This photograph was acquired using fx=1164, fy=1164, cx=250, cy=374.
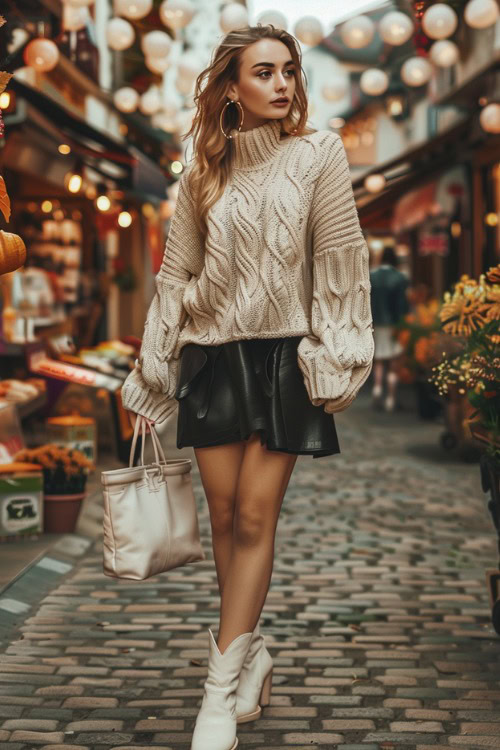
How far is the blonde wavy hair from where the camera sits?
12.4 ft

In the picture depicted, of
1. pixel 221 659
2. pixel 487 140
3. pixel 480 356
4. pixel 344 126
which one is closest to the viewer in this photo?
pixel 221 659

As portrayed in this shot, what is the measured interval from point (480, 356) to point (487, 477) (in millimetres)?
523

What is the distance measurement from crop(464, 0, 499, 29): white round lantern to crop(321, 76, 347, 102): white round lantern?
371cm

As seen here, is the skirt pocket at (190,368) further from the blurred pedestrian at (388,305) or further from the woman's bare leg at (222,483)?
the blurred pedestrian at (388,305)

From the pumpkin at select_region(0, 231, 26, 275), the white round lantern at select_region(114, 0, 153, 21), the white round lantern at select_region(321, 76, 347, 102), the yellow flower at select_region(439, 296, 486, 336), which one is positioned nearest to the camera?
the pumpkin at select_region(0, 231, 26, 275)

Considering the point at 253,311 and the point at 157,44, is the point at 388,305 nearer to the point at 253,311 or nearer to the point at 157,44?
the point at 157,44

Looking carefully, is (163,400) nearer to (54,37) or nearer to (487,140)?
(54,37)

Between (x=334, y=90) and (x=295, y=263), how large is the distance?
11155mm

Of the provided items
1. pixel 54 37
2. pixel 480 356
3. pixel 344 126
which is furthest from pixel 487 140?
pixel 344 126

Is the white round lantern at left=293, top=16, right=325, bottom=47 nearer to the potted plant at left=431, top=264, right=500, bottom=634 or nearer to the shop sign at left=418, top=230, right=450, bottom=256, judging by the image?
the potted plant at left=431, top=264, right=500, bottom=634

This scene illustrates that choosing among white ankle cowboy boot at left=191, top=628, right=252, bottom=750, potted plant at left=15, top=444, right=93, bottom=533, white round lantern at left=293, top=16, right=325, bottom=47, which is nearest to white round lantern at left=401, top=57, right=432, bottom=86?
white round lantern at left=293, top=16, right=325, bottom=47

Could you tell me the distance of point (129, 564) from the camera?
3795mm

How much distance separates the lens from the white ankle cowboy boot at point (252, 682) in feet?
13.0

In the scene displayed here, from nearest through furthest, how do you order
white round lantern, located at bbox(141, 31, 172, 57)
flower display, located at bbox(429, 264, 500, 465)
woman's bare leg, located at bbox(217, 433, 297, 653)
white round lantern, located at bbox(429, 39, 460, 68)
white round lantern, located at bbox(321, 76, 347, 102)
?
woman's bare leg, located at bbox(217, 433, 297, 653), flower display, located at bbox(429, 264, 500, 465), white round lantern, located at bbox(141, 31, 172, 57), white round lantern, located at bbox(429, 39, 460, 68), white round lantern, located at bbox(321, 76, 347, 102)
